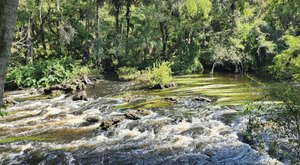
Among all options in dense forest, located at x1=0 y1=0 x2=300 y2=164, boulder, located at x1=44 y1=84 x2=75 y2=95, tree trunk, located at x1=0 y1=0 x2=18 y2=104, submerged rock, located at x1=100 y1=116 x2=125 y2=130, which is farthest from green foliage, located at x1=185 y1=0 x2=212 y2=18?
tree trunk, located at x1=0 y1=0 x2=18 y2=104

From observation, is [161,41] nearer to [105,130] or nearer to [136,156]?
[105,130]

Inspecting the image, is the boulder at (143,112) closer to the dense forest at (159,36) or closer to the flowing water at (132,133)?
the flowing water at (132,133)

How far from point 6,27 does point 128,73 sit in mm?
30310

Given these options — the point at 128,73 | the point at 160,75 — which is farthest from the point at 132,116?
the point at 128,73

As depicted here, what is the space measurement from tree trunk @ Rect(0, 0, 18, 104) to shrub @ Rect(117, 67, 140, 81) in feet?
91.3

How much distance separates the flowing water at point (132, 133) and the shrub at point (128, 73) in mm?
10840

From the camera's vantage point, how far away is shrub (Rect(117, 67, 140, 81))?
31.8 meters

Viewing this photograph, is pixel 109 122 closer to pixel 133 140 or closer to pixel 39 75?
pixel 133 140

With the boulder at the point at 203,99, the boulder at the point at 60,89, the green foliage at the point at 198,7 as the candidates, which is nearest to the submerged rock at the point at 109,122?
the boulder at the point at 203,99

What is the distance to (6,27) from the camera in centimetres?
339

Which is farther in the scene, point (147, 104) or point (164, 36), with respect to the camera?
point (164, 36)

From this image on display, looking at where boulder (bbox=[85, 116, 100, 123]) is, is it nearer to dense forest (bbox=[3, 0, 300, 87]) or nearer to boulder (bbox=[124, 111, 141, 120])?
boulder (bbox=[124, 111, 141, 120])

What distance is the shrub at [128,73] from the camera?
31.8 m

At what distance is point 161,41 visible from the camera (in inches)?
1614
